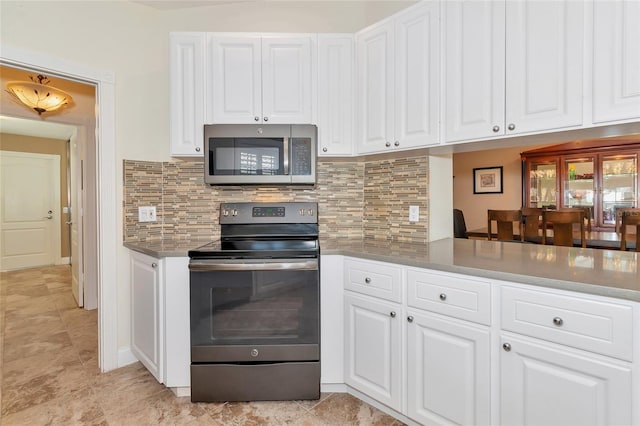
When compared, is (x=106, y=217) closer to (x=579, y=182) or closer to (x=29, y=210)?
(x=29, y=210)

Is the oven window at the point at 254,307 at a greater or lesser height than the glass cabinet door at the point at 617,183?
lesser

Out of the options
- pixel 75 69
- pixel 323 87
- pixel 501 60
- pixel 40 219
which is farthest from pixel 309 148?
pixel 40 219

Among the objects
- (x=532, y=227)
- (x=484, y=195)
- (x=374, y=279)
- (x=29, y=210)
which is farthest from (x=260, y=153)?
(x=29, y=210)

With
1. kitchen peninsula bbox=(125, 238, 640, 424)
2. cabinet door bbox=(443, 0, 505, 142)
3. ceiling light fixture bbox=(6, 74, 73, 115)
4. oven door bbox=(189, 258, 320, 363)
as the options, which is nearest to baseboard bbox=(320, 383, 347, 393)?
kitchen peninsula bbox=(125, 238, 640, 424)

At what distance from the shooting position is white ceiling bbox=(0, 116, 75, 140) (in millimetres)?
4453

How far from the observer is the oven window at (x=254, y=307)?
5.37 ft

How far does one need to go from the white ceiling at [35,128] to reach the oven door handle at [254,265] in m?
4.12

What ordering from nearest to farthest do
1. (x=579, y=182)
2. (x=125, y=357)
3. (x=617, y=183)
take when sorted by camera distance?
1. (x=125, y=357)
2. (x=617, y=183)
3. (x=579, y=182)

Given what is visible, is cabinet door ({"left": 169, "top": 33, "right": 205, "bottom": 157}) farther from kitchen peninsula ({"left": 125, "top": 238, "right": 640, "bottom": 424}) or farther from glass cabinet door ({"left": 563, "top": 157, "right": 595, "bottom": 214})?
glass cabinet door ({"left": 563, "top": 157, "right": 595, "bottom": 214})

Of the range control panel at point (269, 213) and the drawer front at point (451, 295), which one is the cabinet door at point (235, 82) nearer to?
the range control panel at point (269, 213)

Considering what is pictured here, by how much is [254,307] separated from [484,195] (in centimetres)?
575

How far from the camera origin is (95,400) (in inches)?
69.2

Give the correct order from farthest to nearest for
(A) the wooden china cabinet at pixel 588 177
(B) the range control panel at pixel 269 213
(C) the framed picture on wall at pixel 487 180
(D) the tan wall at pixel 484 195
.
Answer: (C) the framed picture on wall at pixel 487 180 < (D) the tan wall at pixel 484 195 < (A) the wooden china cabinet at pixel 588 177 < (B) the range control panel at pixel 269 213

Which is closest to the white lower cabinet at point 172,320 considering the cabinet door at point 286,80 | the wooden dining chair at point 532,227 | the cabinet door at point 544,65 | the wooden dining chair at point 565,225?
the cabinet door at point 286,80
